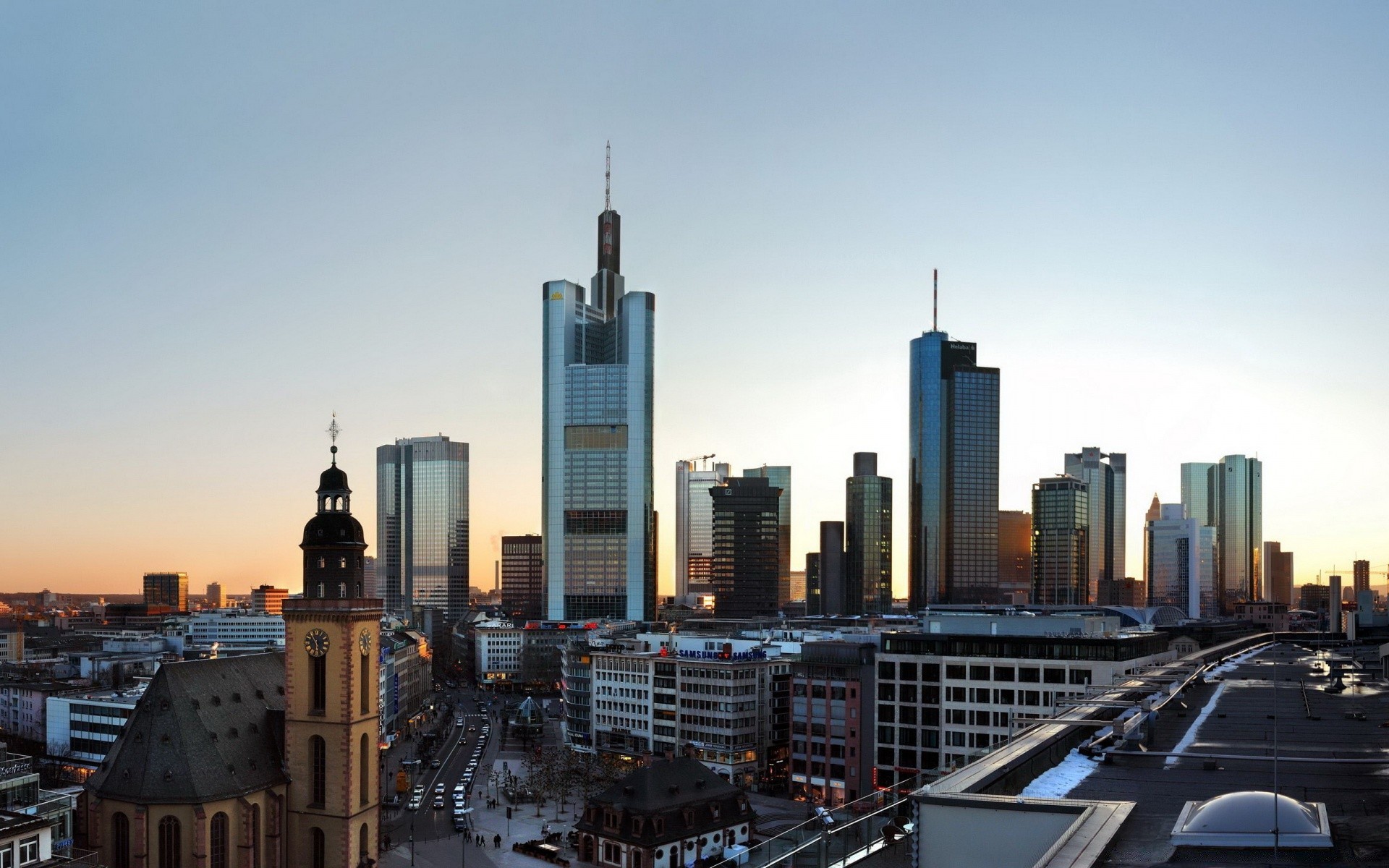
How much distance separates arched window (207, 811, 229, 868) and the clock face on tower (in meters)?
11.0

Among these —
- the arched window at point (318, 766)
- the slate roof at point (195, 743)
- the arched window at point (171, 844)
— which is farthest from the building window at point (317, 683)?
the arched window at point (171, 844)

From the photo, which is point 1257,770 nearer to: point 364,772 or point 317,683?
point 317,683

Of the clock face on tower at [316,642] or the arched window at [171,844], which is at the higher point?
the clock face on tower at [316,642]

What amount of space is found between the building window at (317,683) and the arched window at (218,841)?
320 inches

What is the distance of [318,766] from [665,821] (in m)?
27.3

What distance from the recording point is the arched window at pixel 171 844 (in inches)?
2699

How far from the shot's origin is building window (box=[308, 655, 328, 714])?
72.6m

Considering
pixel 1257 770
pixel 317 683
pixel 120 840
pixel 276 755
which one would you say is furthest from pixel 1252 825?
pixel 120 840

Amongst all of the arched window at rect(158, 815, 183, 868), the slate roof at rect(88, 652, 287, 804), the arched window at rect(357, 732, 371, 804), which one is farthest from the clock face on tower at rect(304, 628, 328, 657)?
the arched window at rect(158, 815, 183, 868)

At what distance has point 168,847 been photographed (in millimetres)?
68812

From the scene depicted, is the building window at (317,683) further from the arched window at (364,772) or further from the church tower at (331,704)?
the arched window at (364,772)

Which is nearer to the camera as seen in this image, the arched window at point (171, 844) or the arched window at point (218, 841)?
the arched window at point (171, 844)

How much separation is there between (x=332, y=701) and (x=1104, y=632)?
8399 centimetres

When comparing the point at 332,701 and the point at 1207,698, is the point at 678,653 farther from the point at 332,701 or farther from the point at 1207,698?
the point at 1207,698
